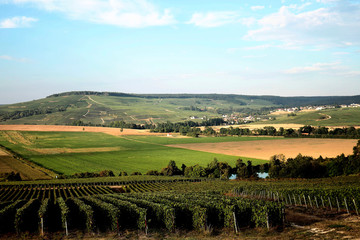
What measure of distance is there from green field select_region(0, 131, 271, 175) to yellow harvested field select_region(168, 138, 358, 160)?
7276mm

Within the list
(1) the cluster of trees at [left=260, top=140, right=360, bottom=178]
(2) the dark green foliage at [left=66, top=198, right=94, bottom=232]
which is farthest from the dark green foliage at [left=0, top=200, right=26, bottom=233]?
(1) the cluster of trees at [left=260, top=140, right=360, bottom=178]

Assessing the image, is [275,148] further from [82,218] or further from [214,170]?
[82,218]

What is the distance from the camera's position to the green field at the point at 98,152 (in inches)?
3930

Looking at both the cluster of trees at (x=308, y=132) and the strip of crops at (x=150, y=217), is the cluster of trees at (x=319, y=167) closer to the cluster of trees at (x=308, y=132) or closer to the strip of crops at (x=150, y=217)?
the cluster of trees at (x=308, y=132)

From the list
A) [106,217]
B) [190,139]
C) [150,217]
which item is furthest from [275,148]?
[106,217]

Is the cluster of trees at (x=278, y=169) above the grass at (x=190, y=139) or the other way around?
the other way around

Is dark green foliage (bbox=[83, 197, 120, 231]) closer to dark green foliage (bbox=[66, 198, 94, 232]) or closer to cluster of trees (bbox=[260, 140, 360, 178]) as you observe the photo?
dark green foliage (bbox=[66, 198, 94, 232])

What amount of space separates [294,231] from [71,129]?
18319 cm

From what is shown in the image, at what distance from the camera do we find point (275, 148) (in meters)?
117

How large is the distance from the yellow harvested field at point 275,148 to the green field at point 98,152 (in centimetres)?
728

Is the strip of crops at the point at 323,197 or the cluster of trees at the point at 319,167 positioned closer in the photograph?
the strip of crops at the point at 323,197

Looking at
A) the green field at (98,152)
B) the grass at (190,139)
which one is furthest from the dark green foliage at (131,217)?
the grass at (190,139)

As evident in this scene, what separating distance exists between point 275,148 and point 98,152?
74.4 m

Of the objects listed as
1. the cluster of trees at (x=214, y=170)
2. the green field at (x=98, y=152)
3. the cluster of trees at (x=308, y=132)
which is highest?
the cluster of trees at (x=308, y=132)
